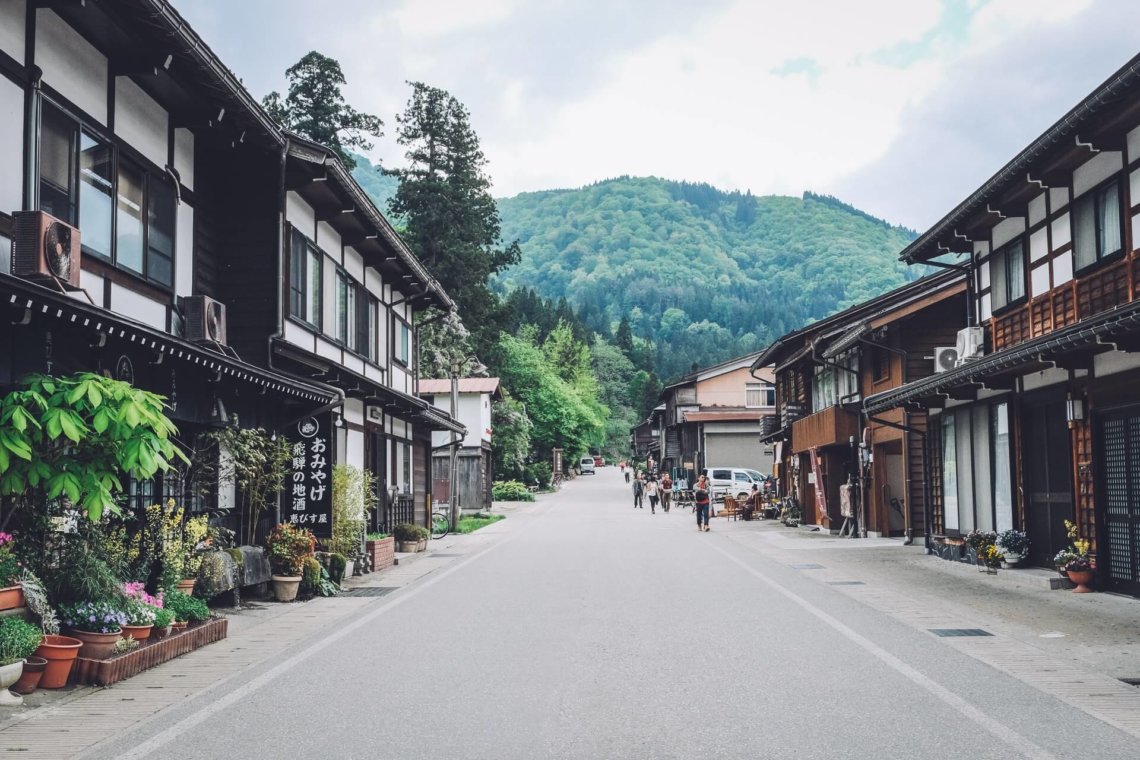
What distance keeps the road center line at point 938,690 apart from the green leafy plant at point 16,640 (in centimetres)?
671

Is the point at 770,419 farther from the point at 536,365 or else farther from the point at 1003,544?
the point at 536,365

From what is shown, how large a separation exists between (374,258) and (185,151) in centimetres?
925

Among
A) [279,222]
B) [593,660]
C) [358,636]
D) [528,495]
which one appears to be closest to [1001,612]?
[593,660]

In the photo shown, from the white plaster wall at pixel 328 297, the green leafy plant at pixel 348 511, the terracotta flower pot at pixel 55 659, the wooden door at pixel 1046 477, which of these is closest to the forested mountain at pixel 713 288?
the white plaster wall at pixel 328 297

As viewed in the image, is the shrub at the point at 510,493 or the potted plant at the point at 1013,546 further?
the shrub at the point at 510,493

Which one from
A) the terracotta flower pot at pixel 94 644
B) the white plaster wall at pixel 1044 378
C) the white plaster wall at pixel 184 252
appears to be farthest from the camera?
the white plaster wall at pixel 1044 378

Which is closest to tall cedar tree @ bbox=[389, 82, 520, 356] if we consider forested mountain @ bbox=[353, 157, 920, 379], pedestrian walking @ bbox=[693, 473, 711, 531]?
pedestrian walking @ bbox=[693, 473, 711, 531]

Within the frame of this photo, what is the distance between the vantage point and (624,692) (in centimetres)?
804

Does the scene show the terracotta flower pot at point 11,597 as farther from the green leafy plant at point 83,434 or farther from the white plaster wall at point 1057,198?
the white plaster wall at point 1057,198

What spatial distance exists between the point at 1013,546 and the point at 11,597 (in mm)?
14996

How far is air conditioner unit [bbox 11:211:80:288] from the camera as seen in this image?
9.98 meters

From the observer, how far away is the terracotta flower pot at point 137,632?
9227 mm

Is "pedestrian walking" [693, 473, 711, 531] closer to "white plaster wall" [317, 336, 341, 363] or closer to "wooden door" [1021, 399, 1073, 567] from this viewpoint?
"white plaster wall" [317, 336, 341, 363]

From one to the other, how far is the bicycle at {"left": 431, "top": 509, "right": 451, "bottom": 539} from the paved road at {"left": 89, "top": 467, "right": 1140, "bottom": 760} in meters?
16.6
